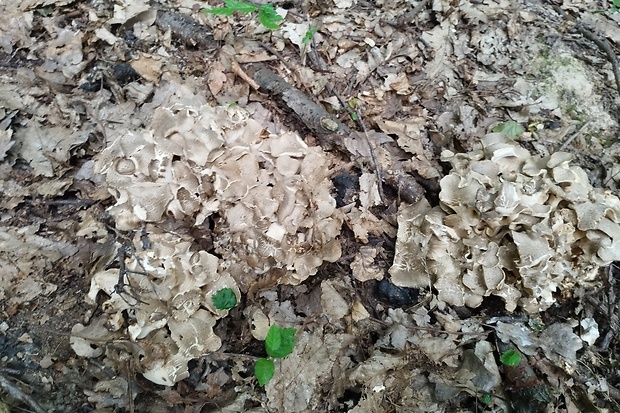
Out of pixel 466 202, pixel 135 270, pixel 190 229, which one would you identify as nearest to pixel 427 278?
pixel 466 202

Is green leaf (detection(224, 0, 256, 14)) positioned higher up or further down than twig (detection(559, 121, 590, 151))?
higher up

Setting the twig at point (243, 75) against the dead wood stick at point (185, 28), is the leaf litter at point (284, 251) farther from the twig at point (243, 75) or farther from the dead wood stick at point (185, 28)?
the dead wood stick at point (185, 28)

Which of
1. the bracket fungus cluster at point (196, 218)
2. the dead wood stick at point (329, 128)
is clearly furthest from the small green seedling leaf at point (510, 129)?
the bracket fungus cluster at point (196, 218)

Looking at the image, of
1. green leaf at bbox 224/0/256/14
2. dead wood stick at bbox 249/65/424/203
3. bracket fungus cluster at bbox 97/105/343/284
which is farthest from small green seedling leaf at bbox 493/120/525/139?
green leaf at bbox 224/0/256/14

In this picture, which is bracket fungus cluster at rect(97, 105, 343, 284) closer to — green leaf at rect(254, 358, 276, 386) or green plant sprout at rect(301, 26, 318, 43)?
green leaf at rect(254, 358, 276, 386)

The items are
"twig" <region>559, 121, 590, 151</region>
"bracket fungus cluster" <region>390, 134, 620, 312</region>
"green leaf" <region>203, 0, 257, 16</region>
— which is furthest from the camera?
"twig" <region>559, 121, 590, 151</region>

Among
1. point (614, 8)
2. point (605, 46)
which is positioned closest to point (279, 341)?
point (605, 46)

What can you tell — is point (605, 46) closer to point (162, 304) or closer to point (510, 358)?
point (510, 358)
